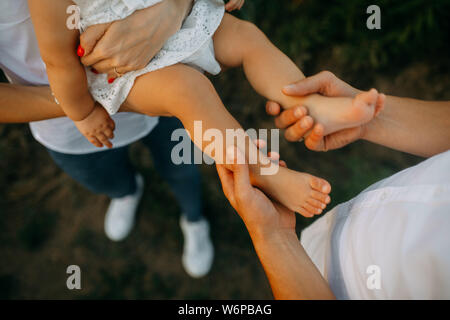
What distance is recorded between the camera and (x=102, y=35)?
855 millimetres

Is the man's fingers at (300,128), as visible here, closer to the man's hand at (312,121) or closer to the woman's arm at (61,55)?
the man's hand at (312,121)

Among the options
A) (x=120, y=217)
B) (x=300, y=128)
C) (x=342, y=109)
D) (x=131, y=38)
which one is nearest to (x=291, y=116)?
(x=300, y=128)

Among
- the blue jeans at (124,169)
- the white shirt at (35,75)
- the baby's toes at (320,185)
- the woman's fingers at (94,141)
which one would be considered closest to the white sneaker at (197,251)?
the blue jeans at (124,169)

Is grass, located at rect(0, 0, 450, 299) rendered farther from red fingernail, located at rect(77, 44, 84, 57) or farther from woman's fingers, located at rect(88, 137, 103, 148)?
red fingernail, located at rect(77, 44, 84, 57)

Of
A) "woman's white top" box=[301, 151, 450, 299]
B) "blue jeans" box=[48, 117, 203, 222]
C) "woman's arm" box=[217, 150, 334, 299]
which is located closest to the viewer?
"woman's white top" box=[301, 151, 450, 299]

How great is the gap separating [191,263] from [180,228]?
23 cm

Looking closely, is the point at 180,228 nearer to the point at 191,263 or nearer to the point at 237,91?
the point at 191,263

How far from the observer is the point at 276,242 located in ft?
2.77

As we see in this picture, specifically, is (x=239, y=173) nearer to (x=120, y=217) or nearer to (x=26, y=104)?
(x=26, y=104)

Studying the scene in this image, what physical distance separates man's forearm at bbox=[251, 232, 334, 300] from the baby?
0.50 feet

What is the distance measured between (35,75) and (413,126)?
1198 mm

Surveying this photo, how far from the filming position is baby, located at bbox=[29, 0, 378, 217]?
0.85 m

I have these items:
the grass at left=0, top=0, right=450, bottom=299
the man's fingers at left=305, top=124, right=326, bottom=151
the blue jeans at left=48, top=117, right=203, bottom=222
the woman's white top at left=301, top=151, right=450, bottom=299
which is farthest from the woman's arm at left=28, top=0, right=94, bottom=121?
the grass at left=0, top=0, right=450, bottom=299
